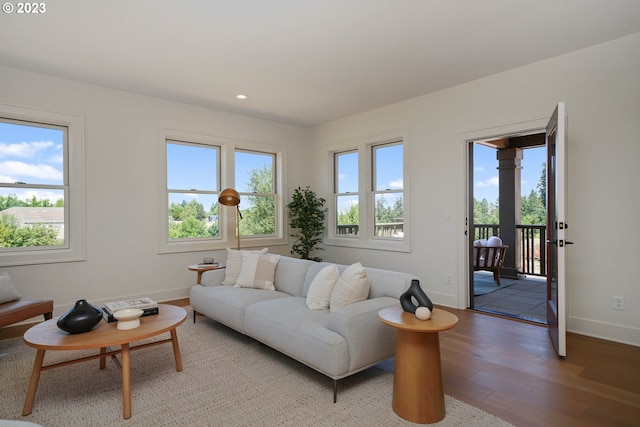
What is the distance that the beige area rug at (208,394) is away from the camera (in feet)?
6.68

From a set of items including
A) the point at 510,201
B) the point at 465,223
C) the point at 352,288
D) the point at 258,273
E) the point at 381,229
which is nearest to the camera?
the point at 352,288

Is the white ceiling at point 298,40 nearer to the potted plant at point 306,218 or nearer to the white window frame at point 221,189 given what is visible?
the white window frame at point 221,189

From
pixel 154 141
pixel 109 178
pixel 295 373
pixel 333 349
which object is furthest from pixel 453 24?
pixel 109 178

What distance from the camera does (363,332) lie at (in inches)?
91.0

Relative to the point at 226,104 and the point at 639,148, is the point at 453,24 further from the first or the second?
the point at 226,104

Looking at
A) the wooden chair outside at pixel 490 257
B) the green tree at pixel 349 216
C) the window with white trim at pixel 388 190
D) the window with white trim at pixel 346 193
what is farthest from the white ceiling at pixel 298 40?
the wooden chair outside at pixel 490 257

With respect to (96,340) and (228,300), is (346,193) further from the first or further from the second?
(96,340)

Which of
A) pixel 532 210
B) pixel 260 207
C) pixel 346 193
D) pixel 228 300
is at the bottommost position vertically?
pixel 228 300

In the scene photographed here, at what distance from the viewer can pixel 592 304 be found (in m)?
3.34

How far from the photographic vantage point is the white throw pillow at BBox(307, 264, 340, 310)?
9.40 feet

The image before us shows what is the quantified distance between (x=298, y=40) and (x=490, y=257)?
4490mm

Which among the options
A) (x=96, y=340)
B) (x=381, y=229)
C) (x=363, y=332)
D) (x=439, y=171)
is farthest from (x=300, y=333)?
(x=381, y=229)

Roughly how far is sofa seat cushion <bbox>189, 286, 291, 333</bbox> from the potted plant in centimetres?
233

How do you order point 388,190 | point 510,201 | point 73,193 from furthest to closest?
point 510,201
point 388,190
point 73,193
